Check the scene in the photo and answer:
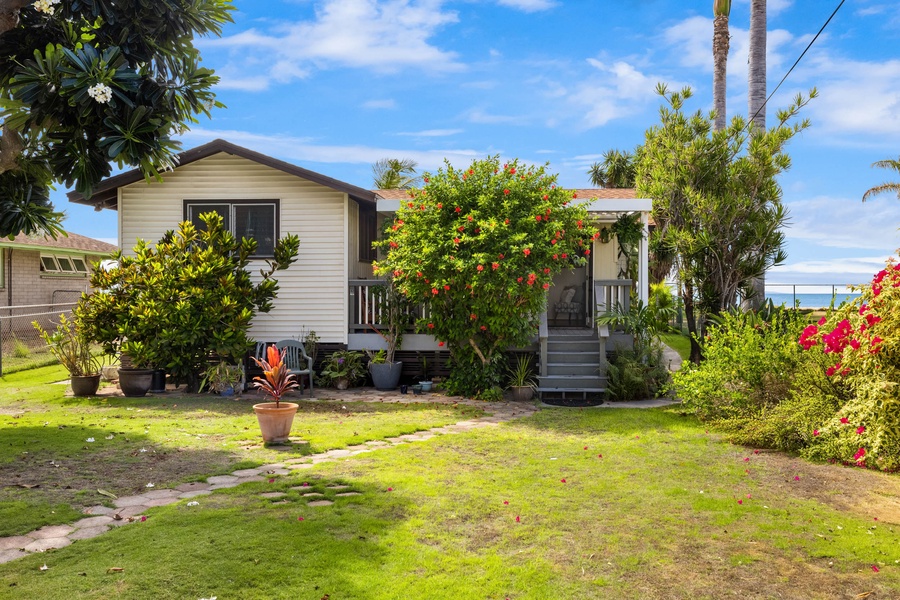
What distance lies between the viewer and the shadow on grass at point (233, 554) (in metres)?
3.72

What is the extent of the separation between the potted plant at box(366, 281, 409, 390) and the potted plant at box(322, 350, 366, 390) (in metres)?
0.27

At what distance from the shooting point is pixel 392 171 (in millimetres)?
24156

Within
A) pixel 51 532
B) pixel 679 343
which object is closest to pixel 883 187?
pixel 679 343

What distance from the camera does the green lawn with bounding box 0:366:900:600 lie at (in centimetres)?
383

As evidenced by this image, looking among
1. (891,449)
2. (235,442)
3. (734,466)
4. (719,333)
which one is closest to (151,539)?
(235,442)

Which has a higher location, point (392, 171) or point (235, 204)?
point (392, 171)

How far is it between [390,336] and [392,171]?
43.3 feet

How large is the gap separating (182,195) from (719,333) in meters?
9.93

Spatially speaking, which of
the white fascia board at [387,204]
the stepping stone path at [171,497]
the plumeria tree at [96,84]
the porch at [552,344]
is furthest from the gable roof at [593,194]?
the plumeria tree at [96,84]

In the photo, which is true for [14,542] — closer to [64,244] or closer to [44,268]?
[44,268]

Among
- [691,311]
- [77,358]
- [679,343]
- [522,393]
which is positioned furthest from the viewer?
[679,343]

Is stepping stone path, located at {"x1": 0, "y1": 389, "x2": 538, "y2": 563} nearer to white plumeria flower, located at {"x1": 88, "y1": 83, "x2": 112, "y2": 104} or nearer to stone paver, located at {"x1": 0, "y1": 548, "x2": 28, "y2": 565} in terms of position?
stone paver, located at {"x1": 0, "y1": 548, "x2": 28, "y2": 565}

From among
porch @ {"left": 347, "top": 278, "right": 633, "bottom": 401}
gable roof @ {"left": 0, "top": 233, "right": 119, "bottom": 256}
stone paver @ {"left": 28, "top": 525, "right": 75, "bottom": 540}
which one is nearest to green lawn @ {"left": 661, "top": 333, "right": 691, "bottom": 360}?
porch @ {"left": 347, "top": 278, "right": 633, "bottom": 401}

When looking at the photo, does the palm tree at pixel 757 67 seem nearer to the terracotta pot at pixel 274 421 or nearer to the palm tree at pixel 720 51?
the palm tree at pixel 720 51
